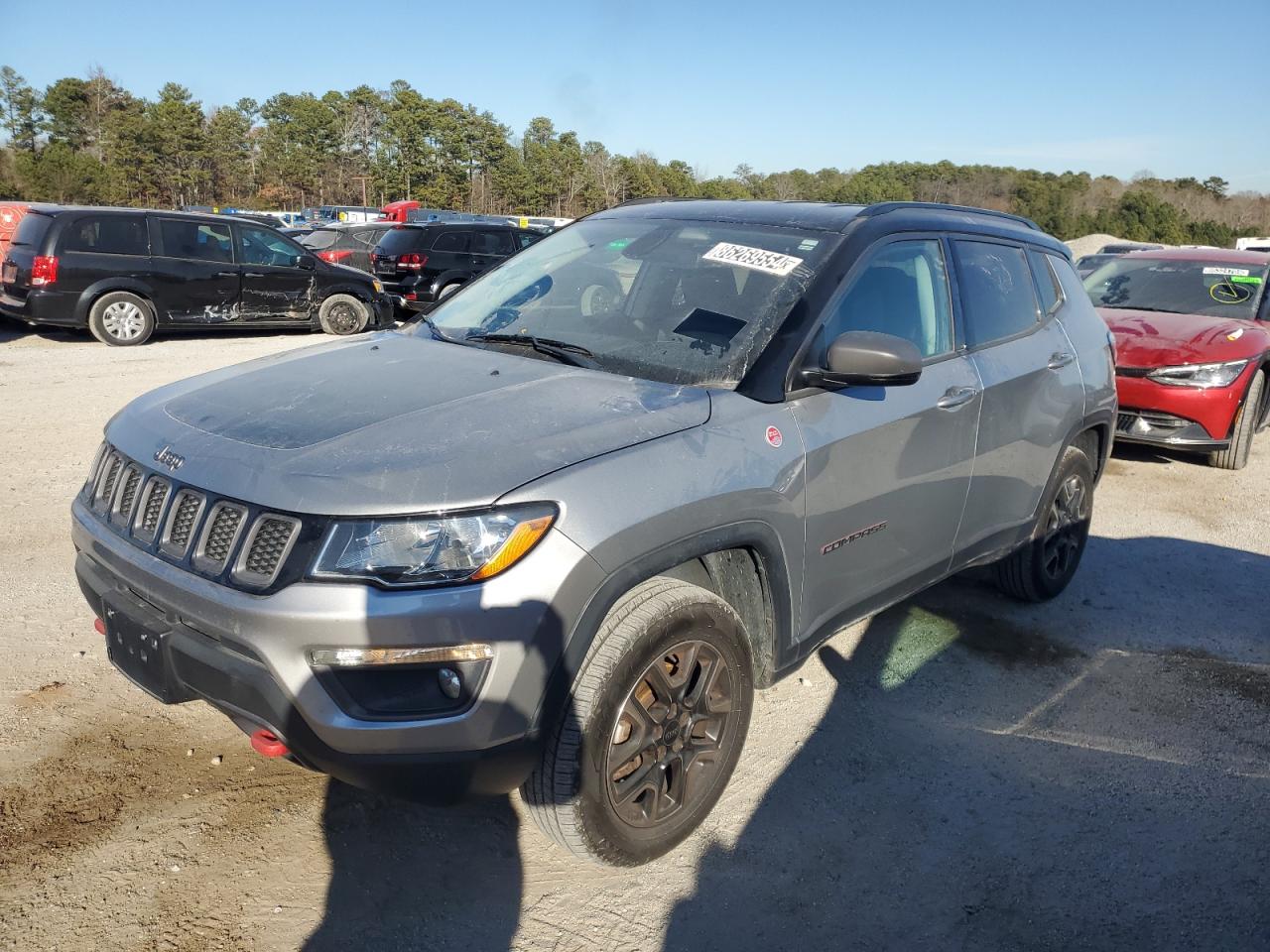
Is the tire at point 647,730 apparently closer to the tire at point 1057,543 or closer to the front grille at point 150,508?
the front grille at point 150,508

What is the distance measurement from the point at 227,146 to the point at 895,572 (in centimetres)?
6925

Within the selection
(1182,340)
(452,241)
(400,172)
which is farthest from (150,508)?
(400,172)

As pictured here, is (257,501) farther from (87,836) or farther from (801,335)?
(801,335)

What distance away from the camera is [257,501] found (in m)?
2.39

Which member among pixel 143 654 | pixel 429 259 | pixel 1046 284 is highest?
pixel 429 259

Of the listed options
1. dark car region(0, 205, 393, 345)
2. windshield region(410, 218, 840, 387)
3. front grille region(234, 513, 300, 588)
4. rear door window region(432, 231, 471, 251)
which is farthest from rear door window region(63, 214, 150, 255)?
front grille region(234, 513, 300, 588)

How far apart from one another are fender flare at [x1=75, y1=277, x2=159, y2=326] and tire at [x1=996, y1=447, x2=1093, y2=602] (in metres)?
11.2

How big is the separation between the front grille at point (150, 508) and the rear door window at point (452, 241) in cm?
1435

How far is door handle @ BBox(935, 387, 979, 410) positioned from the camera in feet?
12.0

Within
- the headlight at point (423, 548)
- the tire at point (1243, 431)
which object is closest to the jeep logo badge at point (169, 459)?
the headlight at point (423, 548)

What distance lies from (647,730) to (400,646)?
821 millimetres

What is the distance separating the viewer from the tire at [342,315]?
1409 cm

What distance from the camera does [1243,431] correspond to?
7.89 meters

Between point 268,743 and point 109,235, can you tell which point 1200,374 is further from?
point 109,235
